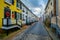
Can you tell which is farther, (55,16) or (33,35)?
(55,16)

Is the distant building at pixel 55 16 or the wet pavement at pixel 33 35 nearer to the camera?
the wet pavement at pixel 33 35

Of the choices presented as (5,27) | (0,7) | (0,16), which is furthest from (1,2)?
(5,27)

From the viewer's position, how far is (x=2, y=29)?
1359 centimetres

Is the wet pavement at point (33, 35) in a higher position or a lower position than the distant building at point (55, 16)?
lower

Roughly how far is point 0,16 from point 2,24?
0.87m

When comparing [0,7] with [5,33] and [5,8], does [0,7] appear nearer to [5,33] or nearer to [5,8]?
[5,8]

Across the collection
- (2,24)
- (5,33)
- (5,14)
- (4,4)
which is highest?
(4,4)

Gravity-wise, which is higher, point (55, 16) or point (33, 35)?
point (55, 16)

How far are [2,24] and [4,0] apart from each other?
8.44 ft

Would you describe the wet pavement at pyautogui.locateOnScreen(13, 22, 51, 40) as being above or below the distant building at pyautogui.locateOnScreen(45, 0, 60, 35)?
below

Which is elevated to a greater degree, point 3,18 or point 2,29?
point 3,18

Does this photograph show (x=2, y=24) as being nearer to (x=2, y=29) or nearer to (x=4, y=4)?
(x=2, y=29)

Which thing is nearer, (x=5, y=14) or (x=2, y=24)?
(x=2, y=24)

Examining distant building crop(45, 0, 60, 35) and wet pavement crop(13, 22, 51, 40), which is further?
distant building crop(45, 0, 60, 35)
